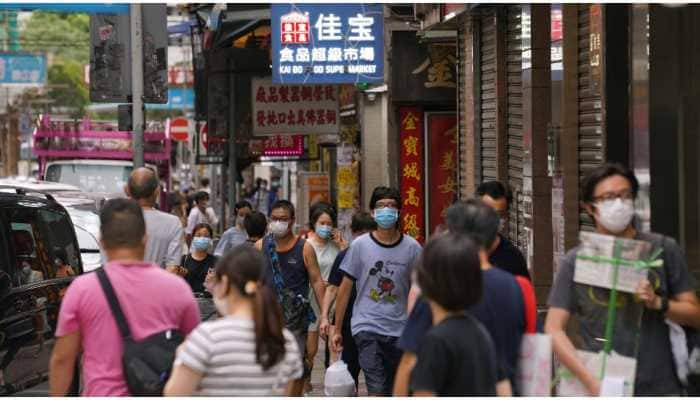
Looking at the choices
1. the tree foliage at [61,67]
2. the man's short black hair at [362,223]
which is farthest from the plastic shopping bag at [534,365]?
the tree foliage at [61,67]

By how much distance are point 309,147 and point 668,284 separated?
870 inches

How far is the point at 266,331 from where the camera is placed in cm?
549

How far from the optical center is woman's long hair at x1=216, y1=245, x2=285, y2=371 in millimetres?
5477

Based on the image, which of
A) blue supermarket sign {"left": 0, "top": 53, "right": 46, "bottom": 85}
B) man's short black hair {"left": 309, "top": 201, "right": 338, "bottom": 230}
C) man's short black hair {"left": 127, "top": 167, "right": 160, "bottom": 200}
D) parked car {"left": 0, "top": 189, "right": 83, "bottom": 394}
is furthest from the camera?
blue supermarket sign {"left": 0, "top": 53, "right": 46, "bottom": 85}

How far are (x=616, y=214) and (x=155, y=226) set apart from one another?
334 centimetres

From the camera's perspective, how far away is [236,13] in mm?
20484

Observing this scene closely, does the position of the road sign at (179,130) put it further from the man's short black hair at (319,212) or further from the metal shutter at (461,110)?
the man's short black hair at (319,212)

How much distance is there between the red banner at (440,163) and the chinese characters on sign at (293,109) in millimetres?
2780

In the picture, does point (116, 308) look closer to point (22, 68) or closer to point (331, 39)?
point (331, 39)

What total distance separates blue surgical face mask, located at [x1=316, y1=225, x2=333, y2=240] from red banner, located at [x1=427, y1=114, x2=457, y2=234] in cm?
750

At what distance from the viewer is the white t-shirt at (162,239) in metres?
8.79

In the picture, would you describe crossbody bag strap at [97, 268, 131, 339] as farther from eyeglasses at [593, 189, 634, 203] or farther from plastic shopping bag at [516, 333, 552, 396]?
eyeglasses at [593, 189, 634, 203]

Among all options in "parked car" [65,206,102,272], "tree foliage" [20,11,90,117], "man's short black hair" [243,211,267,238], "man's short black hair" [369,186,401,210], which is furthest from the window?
"tree foliage" [20,11,90,117]

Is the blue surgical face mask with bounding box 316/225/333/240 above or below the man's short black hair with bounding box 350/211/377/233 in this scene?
below
